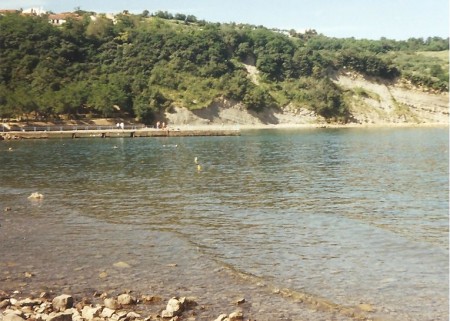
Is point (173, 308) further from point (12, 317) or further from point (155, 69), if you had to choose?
point (155, 69)

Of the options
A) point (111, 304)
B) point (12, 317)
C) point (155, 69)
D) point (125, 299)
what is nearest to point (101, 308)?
point (111, 304)

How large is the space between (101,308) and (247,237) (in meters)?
8.36

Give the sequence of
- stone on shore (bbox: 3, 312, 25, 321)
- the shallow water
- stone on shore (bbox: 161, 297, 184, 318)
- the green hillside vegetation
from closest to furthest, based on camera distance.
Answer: stone on shore (bbox: 3, 312, 25, 321) → stone on shore (bbox: 161, 297, 184, 318) → the shallow water → the green hillside vegetation

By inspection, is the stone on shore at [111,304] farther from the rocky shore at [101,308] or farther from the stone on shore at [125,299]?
the stone on shore at [125,299]

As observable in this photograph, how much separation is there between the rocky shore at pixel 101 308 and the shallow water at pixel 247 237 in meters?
0.77

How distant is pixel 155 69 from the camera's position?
457 feet

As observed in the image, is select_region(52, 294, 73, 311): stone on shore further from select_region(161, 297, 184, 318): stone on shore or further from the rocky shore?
select_region(161, 297, 184, 318): stone on shore

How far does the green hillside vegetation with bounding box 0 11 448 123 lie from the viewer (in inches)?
4400

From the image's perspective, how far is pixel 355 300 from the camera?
12.6m

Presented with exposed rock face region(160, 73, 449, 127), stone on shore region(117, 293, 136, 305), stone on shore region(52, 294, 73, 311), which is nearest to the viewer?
stone on shore region(52, 294, 73, 311)

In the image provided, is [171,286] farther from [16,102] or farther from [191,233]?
[16,102]

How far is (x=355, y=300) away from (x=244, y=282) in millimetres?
2954

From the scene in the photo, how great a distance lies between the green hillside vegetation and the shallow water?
248 ft

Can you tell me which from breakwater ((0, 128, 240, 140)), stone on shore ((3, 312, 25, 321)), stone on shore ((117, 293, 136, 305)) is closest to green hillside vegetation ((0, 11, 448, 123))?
breakwater ((0, 128, 240, 140))
